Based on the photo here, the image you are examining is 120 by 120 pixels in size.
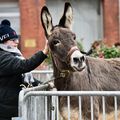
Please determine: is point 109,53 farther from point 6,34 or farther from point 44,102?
point 44,102

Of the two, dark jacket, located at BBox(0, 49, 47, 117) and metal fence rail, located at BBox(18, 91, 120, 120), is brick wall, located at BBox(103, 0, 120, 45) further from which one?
dark jacket, located at BBox(0, 49, 47, 117)

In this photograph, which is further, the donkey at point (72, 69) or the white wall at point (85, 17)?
the white wall at point (85, 17)

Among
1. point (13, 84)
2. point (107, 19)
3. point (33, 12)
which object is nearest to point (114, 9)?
point (107, 19)

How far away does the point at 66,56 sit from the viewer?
6020mm

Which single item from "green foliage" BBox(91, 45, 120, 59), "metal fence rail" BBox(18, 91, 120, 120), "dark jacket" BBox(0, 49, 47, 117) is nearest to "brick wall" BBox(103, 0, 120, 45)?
"green foliage" BBox(91, 45, 120, 59)

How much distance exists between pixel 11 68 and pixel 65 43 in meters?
0.68

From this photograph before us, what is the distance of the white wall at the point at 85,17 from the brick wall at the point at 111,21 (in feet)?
1.77

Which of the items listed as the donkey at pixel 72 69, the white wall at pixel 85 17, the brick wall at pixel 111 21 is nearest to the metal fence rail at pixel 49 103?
the donkey at pixel 72 69

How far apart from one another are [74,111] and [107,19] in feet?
37.3

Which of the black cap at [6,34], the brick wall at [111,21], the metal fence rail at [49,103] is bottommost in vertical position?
the metal fence rail at [49,103]

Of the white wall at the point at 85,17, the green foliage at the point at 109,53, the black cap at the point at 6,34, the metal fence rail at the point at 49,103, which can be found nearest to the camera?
the metal fence rail at the point at 49,103

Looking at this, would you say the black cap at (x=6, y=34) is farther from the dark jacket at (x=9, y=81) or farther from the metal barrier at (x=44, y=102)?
the metal barrier at (x=44, y=102)

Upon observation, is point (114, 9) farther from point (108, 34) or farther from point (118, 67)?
point (118, 67)

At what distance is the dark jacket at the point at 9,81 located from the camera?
19.5ft
